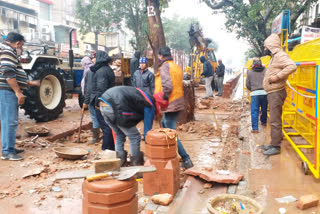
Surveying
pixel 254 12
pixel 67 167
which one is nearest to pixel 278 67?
pixel 67 167

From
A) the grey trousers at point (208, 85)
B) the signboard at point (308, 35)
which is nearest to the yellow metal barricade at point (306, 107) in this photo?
the signboard at point (308, 35)

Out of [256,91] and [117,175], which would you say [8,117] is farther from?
[256,91]

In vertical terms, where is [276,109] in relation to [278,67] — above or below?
below

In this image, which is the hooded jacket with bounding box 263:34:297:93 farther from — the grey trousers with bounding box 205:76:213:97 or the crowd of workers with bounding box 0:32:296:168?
the grey trousers with bounding box 205:76:213:97

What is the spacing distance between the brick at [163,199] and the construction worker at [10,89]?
2834 millimetres

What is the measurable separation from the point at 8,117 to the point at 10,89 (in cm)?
46

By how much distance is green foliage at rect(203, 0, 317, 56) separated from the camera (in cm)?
1283

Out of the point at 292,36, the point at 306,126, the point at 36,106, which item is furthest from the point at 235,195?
the point at 292,36

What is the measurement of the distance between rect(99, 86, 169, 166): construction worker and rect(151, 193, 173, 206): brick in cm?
77

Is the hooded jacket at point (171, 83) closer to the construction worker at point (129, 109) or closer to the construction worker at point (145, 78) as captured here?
the construction worker at point (129, 109)

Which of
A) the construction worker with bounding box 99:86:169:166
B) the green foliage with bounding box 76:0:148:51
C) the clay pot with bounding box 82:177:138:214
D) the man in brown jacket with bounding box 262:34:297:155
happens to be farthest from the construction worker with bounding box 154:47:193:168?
the green foliage with bounding box 76:0:148:51

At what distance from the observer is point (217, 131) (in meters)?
7.09

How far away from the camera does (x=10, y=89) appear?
4844 mm

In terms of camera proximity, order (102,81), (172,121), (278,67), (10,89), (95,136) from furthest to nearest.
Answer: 1. (95,136)
2. (102,81)
3. (10,89)
4. (278,67)
5. (172,121)
